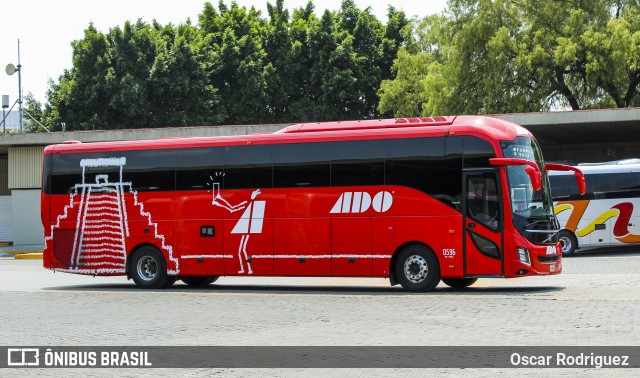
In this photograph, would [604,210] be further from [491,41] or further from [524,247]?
[491,41]

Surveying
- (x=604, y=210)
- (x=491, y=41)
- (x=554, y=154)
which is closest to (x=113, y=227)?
(x=604, y=210)

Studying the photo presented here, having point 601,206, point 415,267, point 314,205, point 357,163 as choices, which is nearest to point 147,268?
point 314,205

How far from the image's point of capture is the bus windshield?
19016 mm

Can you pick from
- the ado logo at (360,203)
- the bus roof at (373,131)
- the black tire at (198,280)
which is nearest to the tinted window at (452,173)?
the bus roof at (373,131)

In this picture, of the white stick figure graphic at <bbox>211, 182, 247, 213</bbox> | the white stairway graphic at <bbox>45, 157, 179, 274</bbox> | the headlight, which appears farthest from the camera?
the white stairway graphic at <bbox>45, 157, 179, 274</bbox>

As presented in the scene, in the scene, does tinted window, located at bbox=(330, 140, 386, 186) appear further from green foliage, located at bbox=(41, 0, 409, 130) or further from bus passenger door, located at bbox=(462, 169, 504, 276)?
green foliage, located at bbox=(41, 0, 409, 130)

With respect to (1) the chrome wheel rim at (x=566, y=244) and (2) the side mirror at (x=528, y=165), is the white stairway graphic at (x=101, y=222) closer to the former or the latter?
(2) the side mirror at (x=528, y=165)

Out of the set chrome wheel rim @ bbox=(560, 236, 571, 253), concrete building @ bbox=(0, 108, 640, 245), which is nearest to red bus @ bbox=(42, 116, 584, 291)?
chrome wheel rim @ bbox=(560, 236, 571, 253)

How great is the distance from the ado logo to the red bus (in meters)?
0.03

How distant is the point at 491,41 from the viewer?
2163 inches

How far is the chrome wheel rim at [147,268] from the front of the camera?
22719 mm

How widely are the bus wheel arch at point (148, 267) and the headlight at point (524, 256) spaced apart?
7.93 metres

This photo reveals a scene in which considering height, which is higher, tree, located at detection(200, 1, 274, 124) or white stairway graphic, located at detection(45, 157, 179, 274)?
tree, located at detection(200, 1, 274, 124)

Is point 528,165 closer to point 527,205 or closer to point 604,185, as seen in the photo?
point 527,205
